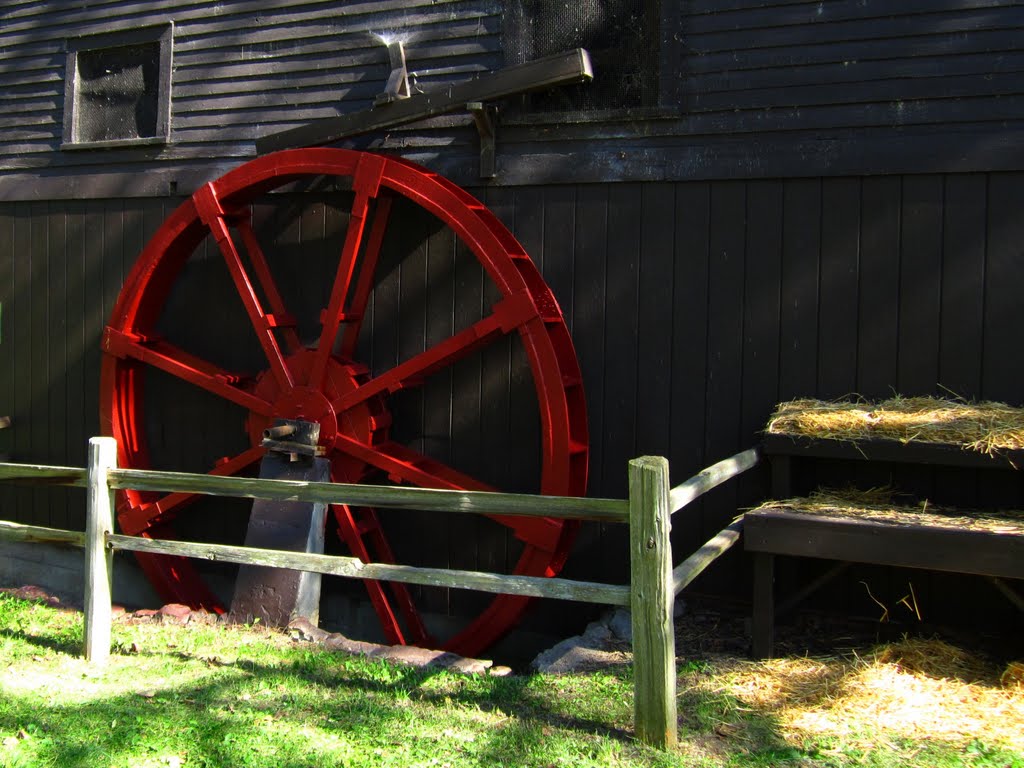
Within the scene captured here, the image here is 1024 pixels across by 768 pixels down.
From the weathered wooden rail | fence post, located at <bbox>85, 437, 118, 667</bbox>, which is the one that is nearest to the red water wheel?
the weathered wooden rail

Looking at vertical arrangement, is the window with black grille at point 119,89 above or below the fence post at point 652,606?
above

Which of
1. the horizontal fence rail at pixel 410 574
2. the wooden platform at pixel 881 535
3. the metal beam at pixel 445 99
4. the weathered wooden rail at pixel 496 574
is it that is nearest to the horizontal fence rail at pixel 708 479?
the weathered wooden rail at pixel 496 574

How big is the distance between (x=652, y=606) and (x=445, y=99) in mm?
3197

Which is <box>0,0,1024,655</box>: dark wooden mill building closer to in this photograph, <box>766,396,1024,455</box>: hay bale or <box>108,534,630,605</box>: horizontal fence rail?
<box>766,396,1024,455</box>: hay bale

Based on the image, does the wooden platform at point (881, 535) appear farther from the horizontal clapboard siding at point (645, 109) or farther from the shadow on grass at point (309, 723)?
the horizontal clapboard siding at point (645, 109)

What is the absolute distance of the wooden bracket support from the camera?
5.24 meters

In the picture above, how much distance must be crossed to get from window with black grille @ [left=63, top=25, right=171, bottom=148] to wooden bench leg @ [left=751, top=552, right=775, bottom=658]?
4.61 meters

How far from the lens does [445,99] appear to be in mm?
5250

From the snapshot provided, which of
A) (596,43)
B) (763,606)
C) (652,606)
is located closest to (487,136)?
(596,43)

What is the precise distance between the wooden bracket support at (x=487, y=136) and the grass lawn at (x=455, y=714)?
2659 millimetres

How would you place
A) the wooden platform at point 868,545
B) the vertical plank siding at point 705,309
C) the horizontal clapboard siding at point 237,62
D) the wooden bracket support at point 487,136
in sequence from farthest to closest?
1. the horizontal clapboard siding at point 237,62
2. the wooden bracket support at point 487,136
3. the vertical plank siding at point 705,309
4. the wooden platform at point 868,545

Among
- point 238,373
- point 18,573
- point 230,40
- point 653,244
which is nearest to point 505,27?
point 653,244

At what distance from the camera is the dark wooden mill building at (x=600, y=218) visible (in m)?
4.45

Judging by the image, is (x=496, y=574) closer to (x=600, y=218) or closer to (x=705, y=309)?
(x=705, y=309)
